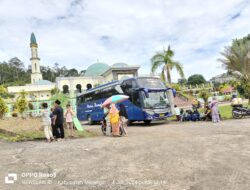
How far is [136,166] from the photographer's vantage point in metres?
5.77

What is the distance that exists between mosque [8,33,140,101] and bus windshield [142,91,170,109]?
2761 centimetres

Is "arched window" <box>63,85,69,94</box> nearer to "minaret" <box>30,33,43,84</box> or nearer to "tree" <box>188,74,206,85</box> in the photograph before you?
"minaret" <box>30,33,43,84</box>

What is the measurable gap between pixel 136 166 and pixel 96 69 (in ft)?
169

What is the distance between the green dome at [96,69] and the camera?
181ft

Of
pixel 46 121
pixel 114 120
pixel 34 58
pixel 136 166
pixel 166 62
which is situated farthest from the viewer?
pixel 34 58

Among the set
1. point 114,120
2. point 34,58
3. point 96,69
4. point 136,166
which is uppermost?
point 34,58

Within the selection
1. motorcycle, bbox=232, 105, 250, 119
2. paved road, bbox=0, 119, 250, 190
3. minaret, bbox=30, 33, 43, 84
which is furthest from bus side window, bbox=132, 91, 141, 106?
minaret, bbox=30, 33, 43, 84

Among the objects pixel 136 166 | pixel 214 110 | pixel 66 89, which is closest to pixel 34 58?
pixel 66 89

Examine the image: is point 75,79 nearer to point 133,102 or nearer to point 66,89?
point 66,89

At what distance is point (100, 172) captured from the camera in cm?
541

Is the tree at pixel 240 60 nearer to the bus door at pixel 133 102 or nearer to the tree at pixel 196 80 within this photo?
the bus door at pixel 133 102

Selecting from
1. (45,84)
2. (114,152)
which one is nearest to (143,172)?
(114,152)

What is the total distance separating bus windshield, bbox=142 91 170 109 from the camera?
634 inches

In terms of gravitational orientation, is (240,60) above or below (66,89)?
below
